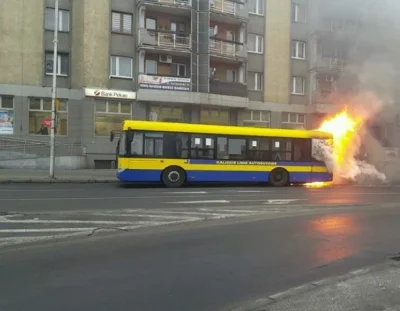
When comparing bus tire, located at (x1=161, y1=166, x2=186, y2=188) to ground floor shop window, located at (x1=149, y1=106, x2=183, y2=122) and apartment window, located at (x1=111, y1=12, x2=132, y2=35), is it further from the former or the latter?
apartment window, located at (x1=111, y1=12, x2=132, y2=35)

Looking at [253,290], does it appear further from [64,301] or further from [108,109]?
[108,109]

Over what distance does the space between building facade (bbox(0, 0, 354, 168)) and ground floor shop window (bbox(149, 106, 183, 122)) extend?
0.07 m

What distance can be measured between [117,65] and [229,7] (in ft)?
28.0

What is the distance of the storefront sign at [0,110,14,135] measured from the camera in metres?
25.4

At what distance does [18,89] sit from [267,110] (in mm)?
16708

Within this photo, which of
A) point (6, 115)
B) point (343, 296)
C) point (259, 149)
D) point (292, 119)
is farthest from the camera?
point (292, 119)

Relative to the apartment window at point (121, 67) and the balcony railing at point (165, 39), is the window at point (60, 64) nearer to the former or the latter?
the apartment window at point (121, 67)

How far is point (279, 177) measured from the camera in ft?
63.7

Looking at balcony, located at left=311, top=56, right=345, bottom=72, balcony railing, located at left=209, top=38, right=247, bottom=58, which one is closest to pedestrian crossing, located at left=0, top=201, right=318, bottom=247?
balcony, located at left=311, top=56, right=345, bottom=72

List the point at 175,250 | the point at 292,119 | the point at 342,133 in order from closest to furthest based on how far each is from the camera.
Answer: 1. the point at 175,250
2. the point at 342,133
3. the point at 292,119

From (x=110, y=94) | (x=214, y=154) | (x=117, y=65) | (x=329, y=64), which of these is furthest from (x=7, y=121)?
(x=329, y=64)

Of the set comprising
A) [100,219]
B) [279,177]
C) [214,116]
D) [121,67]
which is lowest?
[100,219]

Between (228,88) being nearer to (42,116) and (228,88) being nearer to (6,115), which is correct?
(42,116)

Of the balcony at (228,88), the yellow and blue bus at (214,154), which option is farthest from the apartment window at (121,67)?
the yellow and blue bus at (214,154)
